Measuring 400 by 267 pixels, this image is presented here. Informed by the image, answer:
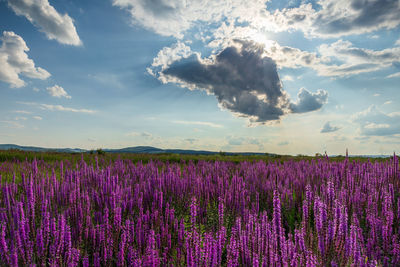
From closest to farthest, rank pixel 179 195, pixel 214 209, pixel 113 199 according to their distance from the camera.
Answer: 1. pixel 113 199
2. pixel 214 209
3. pixel 179 195

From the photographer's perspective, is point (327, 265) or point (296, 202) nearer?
point (327, 265)

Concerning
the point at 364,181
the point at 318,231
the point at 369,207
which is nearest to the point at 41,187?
the point at 318,231

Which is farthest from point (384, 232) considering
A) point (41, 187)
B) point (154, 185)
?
point (41, 187)

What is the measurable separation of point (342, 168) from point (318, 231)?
404cm

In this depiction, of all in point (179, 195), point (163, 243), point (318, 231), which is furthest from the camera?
point (179, 195)

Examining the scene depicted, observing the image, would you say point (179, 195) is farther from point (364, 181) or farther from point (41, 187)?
point (364, 181)

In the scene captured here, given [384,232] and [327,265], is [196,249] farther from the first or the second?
[384,232]

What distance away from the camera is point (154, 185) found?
4523mm

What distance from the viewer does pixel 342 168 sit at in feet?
18.8

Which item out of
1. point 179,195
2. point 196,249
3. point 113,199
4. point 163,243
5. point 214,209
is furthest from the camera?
point 179,195

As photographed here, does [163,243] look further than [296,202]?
No

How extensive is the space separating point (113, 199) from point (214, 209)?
5.37 ft

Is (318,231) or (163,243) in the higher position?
(318,231)

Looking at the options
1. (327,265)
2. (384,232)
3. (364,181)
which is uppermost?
(364,181)
